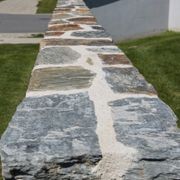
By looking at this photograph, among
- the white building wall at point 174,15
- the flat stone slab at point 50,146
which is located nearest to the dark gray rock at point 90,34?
the flat stone slab at point 50,146

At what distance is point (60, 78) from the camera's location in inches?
112

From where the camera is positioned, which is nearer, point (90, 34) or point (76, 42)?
point (76, 42)

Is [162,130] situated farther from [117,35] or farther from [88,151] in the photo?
[117,35]

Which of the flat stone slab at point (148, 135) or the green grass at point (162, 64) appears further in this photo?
the green grass at point (162, 64)

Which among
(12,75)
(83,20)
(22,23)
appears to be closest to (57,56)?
(83,20)

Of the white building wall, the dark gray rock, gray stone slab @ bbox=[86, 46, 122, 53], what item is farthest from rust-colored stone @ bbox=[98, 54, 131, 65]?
the white building wall

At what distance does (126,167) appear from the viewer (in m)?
1.76

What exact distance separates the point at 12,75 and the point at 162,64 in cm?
259

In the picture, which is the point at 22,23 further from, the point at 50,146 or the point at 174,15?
the point at 50,146

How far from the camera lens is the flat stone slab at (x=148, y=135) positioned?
1742mm

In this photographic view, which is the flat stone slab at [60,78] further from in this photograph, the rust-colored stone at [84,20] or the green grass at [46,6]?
the green grass at [46,6]

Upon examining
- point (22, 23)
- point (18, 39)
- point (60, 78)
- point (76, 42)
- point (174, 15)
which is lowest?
point (22, 23)

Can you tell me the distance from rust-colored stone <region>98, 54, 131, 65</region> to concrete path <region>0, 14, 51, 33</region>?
12.6m

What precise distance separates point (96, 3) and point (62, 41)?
337 inches
